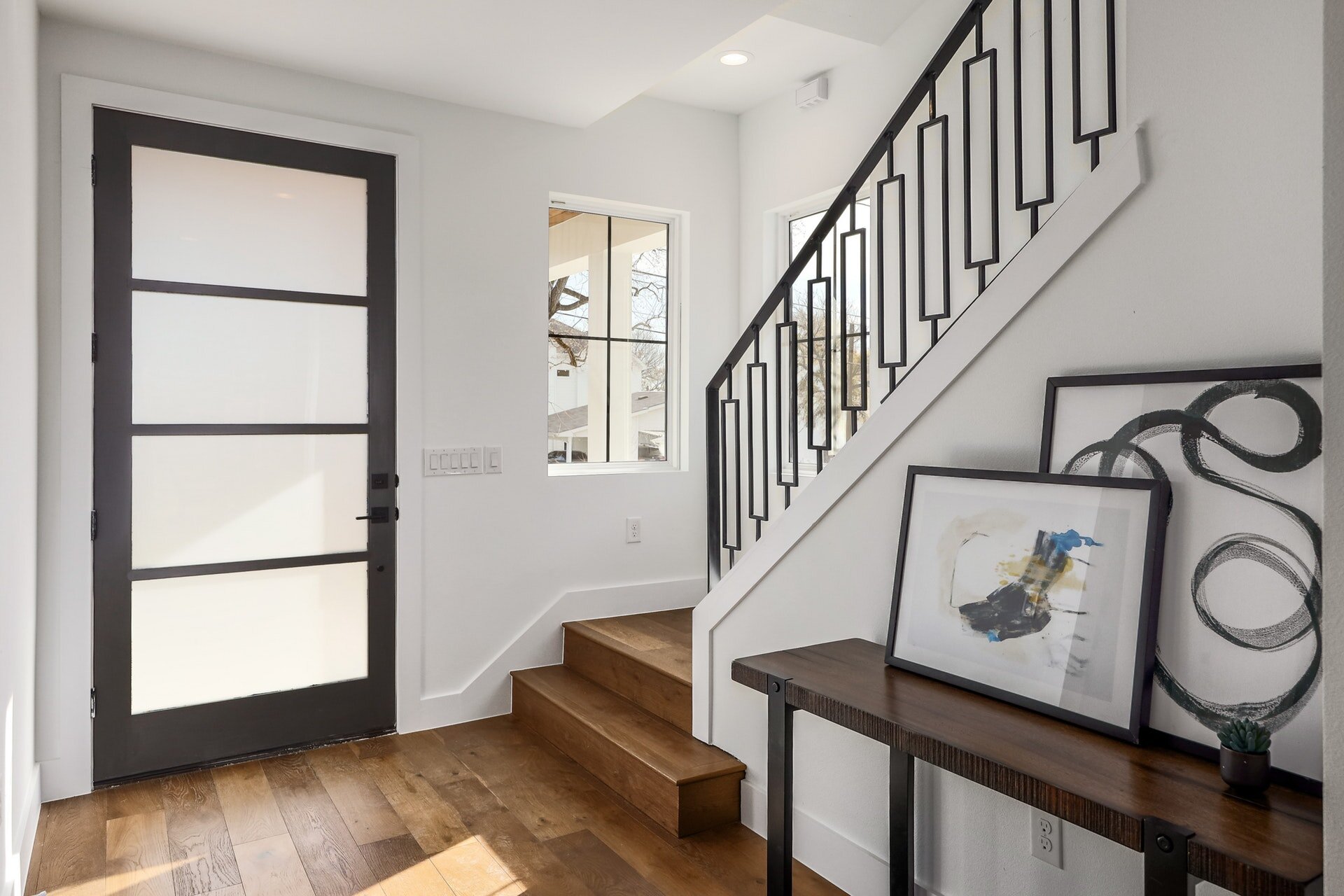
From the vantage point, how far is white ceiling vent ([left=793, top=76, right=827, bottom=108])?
3.58m

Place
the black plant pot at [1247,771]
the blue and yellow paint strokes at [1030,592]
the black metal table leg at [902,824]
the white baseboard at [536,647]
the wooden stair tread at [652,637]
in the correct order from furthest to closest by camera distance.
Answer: the white baseboard at [536,647] → the wooden stair tread at [652,637] → the black metal table leg at [902,824] → the blue and yellow paint strokes at [1030,592] → the black plant pot at [1247,771]

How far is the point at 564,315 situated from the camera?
380cm

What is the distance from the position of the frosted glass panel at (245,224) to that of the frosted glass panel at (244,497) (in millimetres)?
A: 581

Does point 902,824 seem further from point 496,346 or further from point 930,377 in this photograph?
point 496,346

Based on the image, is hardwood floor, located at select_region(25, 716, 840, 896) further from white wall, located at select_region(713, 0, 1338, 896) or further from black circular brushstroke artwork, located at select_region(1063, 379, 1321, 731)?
black circular brushstroke artwork, located at select_region(1063, 379, 1321, 731)

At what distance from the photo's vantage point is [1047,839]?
66.3 inches

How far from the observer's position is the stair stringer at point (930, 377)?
1.65m

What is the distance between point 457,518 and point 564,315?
3.37 feet

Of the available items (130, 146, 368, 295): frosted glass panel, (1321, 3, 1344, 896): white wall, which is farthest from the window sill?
(1321, 3, 1344, 896): white wall

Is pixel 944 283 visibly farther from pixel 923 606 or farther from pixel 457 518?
pixel 457 518

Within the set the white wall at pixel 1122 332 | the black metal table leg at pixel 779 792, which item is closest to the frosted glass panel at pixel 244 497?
Answer: the white wall at pixel 1122 332

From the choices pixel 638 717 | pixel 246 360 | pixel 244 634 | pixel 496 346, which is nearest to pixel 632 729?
pixel 638 717

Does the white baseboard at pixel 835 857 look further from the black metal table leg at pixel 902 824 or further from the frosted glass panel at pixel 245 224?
the frosted glass panel at pixel 245 224

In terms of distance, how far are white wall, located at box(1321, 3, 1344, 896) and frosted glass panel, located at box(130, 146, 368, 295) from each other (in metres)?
3.04
